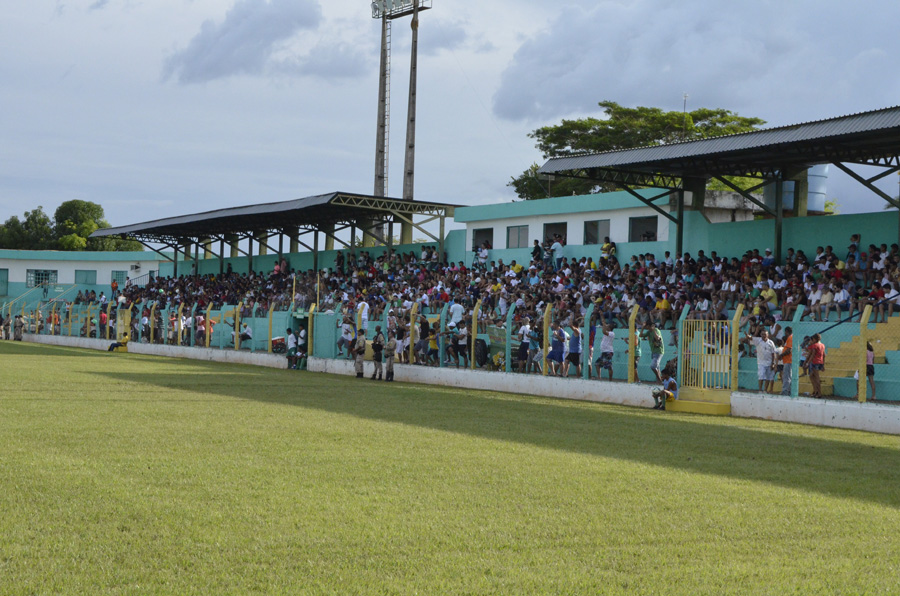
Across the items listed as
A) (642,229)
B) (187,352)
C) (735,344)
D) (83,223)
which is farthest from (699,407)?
(83,223)

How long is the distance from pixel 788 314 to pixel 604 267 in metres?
8.70

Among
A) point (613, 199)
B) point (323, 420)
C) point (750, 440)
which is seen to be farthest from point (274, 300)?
point (750, 440)

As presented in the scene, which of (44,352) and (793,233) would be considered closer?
(793,233)

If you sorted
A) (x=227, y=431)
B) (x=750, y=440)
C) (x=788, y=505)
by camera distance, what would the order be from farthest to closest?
(x=750, y=440) < (x=227, y=431) < (x=788, y=505)

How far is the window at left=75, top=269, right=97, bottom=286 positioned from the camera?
71.4 m

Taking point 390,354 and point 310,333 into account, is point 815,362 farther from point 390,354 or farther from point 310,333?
point 310,333

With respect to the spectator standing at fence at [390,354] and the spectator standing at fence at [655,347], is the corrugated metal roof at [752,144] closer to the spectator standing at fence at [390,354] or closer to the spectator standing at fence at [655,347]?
the spectator standing at fence at [655,347]

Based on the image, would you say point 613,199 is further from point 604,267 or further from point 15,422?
point 15,422

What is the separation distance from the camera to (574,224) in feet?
115

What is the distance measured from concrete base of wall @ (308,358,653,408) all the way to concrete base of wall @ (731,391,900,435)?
220 centimetres

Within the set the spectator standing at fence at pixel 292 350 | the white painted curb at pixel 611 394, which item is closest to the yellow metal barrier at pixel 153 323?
the white painted curb at pixel 611 394

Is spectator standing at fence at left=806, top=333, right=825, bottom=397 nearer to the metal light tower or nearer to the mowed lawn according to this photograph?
the mowed lawn

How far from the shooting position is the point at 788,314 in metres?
21.8

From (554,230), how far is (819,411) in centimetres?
1994
